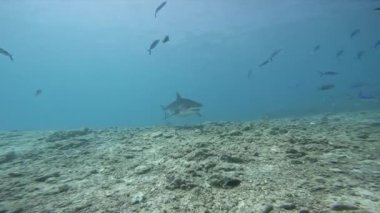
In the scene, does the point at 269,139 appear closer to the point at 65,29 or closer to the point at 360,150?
the point at 360,150

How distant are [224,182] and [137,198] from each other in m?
1.20

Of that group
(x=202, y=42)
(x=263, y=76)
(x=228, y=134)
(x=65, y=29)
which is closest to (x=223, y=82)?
(x=263, y=76)

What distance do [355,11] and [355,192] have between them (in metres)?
47.3

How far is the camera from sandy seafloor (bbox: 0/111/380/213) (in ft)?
12.2

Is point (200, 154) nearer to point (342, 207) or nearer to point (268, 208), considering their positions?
point (268, 208)

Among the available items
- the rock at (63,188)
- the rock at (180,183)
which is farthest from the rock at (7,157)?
the rock at (180,183)

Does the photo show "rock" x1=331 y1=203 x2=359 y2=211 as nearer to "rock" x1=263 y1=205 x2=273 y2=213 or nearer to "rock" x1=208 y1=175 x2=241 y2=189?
"rock" x1=263 y1=205 x2=273 y2=213

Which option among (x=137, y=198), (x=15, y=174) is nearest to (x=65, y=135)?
(x=15, y=174)

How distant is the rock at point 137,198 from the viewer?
407 cm

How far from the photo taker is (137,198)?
418cm

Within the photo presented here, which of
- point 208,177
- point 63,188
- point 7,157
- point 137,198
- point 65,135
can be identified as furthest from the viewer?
point 65,135

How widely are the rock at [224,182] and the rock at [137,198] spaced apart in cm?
96

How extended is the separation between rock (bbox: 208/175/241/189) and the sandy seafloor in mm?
14

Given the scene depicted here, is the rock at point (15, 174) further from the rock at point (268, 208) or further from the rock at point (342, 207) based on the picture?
the rock at point (342, 207)
